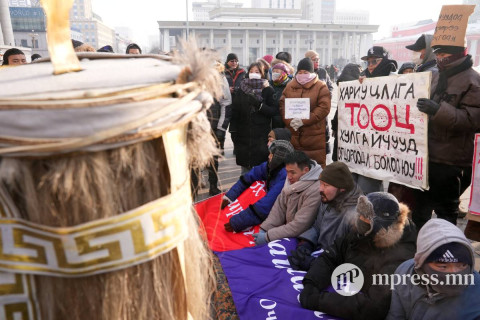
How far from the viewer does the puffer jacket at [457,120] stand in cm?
266

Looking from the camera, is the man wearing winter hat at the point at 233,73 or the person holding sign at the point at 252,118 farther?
the man wearing winter hat at the point at 233,73

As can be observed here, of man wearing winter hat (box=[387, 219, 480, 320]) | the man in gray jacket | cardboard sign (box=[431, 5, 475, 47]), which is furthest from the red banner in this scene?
cardboard sign (box=[431, 5, 475, 47])

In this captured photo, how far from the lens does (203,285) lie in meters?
0.90

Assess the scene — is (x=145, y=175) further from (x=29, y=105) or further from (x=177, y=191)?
(x=29, y=105)

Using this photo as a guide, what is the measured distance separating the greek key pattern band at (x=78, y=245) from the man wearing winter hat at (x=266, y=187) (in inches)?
115

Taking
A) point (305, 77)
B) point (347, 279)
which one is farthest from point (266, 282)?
point (305, 77)

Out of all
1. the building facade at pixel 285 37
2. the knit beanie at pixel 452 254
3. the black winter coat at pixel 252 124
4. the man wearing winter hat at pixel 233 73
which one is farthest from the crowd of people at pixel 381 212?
the building facade at pixel 285 37

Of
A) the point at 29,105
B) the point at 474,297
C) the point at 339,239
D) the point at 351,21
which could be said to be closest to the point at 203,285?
the point at 29,105

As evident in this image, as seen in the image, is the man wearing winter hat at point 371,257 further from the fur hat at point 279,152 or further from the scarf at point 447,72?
the fur hat at point 279,152

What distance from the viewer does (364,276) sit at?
7.88 feet

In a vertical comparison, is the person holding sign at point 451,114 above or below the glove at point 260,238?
above

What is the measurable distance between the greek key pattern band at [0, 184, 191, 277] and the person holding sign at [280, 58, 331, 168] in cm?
370

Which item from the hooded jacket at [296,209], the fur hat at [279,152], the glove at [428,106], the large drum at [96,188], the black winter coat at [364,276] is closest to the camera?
the large drum at [96,188]

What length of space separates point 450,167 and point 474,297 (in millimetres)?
1257
